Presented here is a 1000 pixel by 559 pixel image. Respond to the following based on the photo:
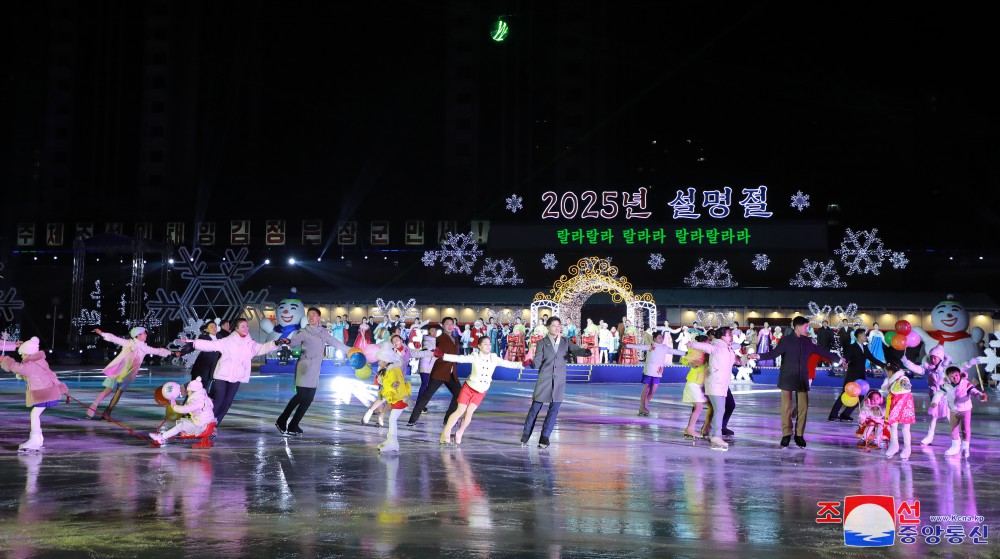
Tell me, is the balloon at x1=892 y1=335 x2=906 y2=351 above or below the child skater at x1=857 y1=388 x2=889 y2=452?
above

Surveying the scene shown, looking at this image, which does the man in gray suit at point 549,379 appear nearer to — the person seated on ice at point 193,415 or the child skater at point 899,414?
the person seated on ice at point 193,415

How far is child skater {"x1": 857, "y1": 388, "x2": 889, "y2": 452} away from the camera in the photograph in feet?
36.8

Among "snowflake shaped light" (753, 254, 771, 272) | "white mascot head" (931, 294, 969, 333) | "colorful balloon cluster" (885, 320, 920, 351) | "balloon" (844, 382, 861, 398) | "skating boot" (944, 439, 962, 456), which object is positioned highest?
"snowflake shaped light" (753, 254, 771, 272)

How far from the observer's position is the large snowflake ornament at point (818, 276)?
4103cm

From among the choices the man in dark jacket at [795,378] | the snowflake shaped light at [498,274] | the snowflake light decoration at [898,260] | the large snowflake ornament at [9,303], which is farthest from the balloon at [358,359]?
the snowflake light decoration at [898,260]

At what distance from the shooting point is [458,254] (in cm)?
4478

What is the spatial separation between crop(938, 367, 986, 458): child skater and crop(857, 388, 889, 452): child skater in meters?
0.73

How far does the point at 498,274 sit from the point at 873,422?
33053 mm

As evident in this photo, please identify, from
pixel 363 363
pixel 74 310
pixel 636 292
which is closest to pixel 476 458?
pixel 363 363

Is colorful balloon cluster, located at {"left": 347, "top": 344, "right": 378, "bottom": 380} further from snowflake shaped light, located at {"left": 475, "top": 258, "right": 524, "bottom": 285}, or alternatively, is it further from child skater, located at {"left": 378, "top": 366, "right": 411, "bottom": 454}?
snowflake shaped light, located at {"left": 475, "top": 258, "right": 524, "bottom": 285}

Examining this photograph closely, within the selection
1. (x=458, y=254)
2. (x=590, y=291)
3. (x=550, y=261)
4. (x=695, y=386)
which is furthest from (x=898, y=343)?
(x=458, y=254)

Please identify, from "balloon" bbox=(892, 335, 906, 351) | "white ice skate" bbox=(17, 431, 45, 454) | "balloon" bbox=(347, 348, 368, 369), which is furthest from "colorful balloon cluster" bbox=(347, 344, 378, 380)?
"balloon" bbox=(892, 335, 906, 351)

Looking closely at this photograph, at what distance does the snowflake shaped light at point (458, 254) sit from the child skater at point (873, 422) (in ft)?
110

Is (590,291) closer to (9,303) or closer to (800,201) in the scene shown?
(800,201)
